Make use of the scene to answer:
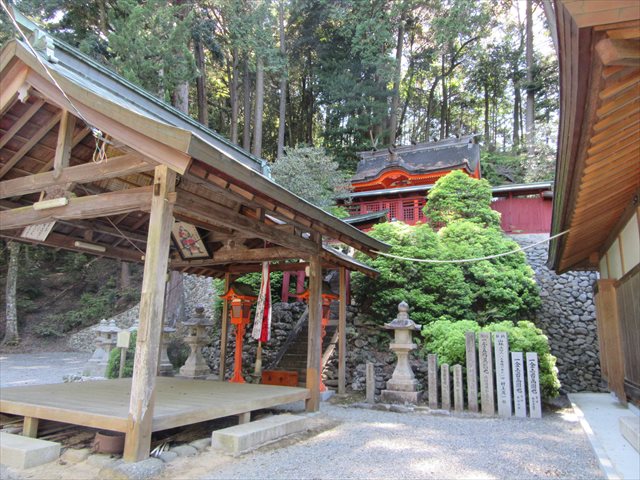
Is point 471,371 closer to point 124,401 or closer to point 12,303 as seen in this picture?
point 124,401

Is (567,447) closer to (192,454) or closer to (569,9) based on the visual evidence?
(192,454)

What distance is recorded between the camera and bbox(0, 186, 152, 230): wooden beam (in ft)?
15.3

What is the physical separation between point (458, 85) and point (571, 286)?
2741 centimetres

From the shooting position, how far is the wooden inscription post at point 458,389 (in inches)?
306

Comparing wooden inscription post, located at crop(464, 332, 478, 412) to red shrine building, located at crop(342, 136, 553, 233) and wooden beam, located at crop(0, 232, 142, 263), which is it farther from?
red shrine building, located at crop(342, 136, 553, 233)

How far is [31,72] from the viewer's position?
4969mm

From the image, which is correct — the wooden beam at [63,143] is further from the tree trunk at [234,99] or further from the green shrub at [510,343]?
the tree trunk at [234,99]

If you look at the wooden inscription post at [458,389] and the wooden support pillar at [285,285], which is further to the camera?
the wooden support pillar at [285,285]

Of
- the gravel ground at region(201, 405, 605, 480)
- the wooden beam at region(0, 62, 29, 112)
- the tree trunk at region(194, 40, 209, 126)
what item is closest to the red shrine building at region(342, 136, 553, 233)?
the tree trunk at region(194, 40, 209, 126)

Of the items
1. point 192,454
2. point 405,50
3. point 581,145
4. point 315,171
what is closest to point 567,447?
point 581,145

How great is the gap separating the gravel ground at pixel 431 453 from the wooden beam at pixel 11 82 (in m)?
5.02

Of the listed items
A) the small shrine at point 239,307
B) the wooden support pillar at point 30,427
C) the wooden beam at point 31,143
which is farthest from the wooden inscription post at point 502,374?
the wooden beam at point 31,143

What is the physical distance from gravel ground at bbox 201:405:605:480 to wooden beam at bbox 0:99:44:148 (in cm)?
494

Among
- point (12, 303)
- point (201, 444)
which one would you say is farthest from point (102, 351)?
point (12, 303)
